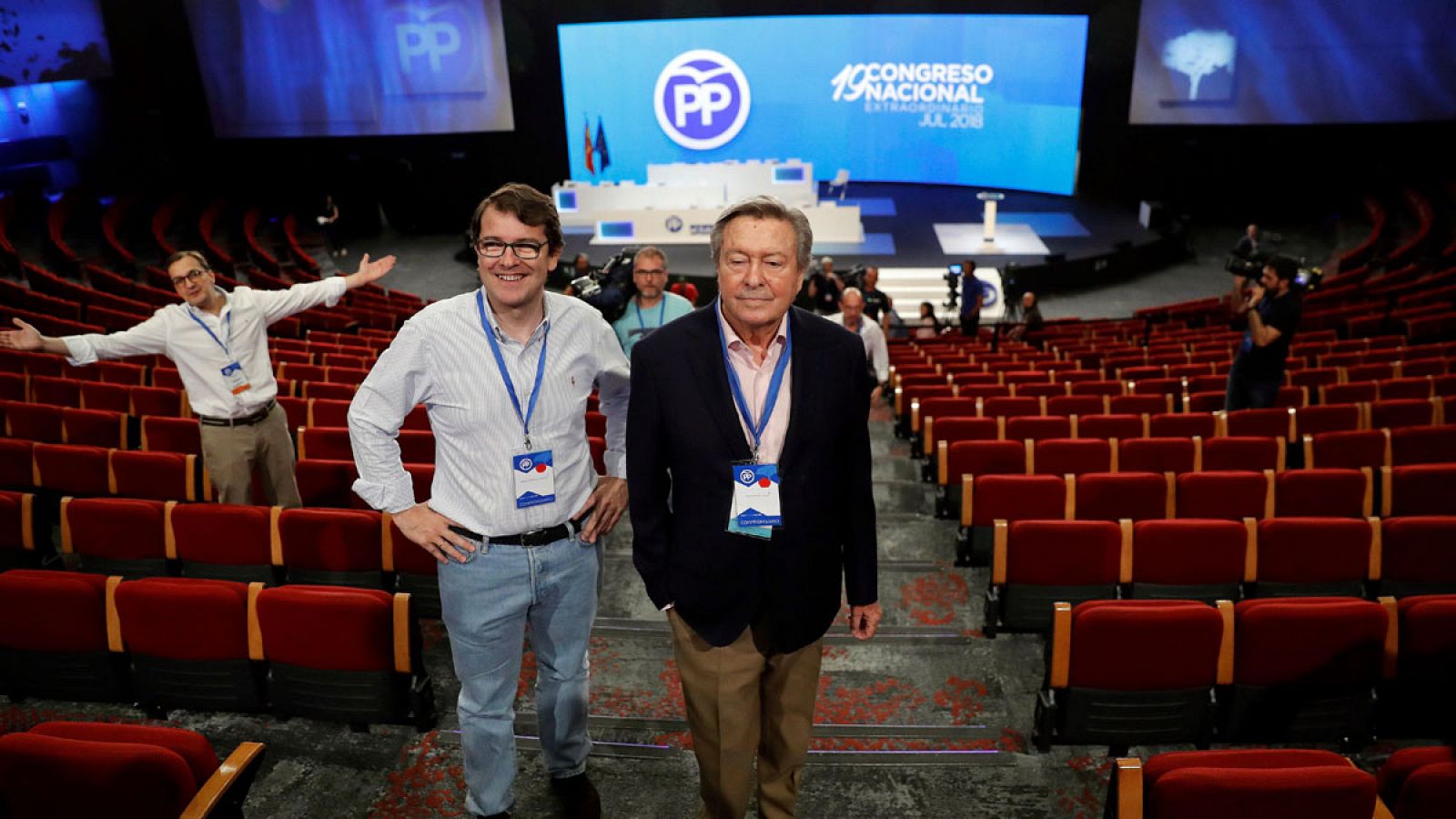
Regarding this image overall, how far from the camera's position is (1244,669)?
291 cm

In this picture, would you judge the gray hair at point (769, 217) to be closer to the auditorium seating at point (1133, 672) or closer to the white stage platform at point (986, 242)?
the auditorium seating at point (1133, 672)

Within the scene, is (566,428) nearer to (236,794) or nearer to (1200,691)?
(236,794)

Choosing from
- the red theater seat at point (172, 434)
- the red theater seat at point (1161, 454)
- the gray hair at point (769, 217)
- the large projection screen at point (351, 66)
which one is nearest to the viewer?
the gray hair at point (769, 217)

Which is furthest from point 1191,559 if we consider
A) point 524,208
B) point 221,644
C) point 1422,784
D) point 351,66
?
point 351,66

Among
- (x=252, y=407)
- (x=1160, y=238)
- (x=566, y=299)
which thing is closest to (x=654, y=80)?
(x=1160, y=238)

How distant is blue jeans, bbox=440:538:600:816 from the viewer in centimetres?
234

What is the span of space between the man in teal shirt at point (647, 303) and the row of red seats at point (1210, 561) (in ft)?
6.18

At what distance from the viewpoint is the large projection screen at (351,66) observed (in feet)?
53.9

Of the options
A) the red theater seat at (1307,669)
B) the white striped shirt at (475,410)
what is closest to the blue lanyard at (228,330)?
the white striped shirt at (475,410)

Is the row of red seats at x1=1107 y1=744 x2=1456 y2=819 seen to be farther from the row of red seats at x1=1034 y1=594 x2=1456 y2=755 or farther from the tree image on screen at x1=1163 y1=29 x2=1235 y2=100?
the tree image on screen at x1=1163 y1=29 x2=1235 y2=100

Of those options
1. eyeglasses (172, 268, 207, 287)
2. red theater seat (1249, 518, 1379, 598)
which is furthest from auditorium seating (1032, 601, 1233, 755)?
eyeglasses (172, 268, 207, 287)

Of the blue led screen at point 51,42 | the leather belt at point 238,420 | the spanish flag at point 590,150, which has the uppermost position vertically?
the blue led screen at point 51,42

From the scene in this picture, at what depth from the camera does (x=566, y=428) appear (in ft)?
7.69

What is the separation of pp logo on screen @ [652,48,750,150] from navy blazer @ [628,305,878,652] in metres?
16.7
